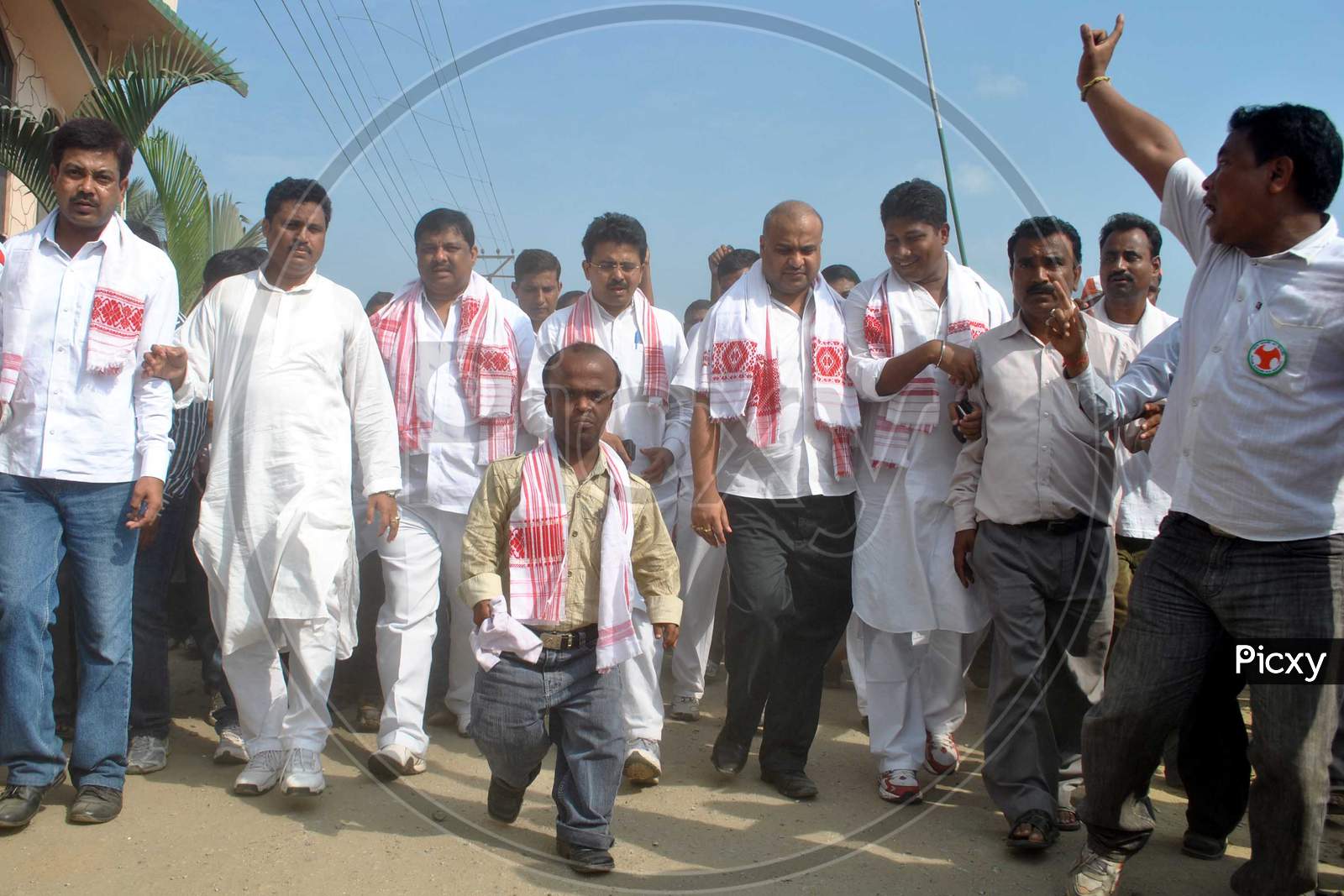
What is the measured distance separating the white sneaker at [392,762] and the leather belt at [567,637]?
1.00m

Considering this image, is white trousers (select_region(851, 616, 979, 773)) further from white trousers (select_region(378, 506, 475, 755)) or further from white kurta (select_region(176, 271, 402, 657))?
white kurta (select_region(176, 271, 402, 657))

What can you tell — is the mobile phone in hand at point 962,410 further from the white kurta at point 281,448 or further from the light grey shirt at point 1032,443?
the white kurta at point 281,448

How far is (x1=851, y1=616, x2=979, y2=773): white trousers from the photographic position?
14.3 ft

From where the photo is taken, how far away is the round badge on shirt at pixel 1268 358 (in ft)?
9.32

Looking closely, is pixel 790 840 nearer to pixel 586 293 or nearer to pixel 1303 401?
pixel 1303 401

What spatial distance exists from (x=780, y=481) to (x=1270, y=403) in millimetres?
1929

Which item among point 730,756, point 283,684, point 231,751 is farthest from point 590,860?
point 231,751

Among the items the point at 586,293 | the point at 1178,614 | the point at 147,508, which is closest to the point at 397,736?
the point at 147,508

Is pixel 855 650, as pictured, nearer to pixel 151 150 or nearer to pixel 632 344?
pixel 632 344

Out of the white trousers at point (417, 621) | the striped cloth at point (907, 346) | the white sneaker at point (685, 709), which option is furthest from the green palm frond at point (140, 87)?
the striped cloth at point (907, 346)

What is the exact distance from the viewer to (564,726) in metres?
3.66

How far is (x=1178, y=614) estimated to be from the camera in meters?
3.08

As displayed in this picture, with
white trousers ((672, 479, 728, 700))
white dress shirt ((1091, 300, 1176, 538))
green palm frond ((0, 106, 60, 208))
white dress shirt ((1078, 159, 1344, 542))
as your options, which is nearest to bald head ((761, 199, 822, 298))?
white trousers ((672, 479, 728, 700))

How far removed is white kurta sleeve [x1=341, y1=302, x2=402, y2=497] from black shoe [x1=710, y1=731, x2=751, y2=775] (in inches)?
64.4
